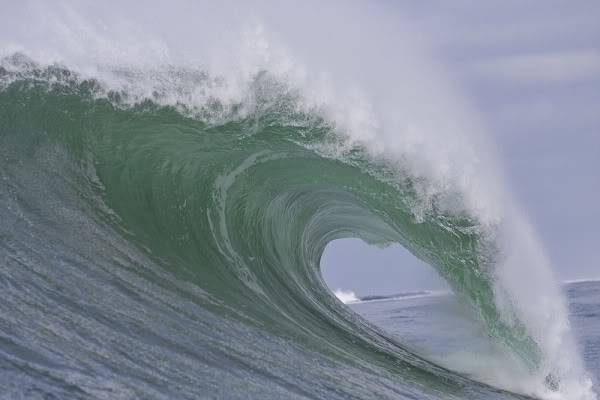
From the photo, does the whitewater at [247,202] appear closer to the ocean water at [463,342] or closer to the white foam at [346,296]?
the ocean water at [463,342]

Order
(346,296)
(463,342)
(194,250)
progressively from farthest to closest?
(346,296)
(463,342)
(194,250)

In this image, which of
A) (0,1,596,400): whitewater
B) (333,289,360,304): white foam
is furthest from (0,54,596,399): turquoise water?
(333,289,360,304): white foam

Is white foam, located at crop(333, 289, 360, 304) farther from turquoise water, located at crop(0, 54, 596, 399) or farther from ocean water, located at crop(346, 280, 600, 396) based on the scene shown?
turquoise water, located at crop(0, 54, 596, 399)

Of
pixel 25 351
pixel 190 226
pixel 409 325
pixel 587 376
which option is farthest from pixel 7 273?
pixel 409 325

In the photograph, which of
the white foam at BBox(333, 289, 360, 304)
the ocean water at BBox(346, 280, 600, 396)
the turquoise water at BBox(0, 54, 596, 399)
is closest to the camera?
the turquoise water at BBox(0, 54, 596, 399)

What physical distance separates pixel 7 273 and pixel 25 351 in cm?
135

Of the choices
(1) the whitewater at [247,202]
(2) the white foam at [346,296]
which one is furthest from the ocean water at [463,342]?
(2) the white foam at [346,296]

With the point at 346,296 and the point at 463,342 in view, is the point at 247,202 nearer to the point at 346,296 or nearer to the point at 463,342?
the point at 463,342

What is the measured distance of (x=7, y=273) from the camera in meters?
5.67

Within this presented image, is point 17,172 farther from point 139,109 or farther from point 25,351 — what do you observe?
point 25,351

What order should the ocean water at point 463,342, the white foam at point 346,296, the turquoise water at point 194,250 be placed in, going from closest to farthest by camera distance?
1. the turquoise water at point 194,250
2. the ocean water at point 463,342
3. the white foam at point 346,296

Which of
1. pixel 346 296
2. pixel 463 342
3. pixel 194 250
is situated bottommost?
→ pixel 194 250

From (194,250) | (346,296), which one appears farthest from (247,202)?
(346,296)

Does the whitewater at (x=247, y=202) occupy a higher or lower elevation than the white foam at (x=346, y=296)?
lower
